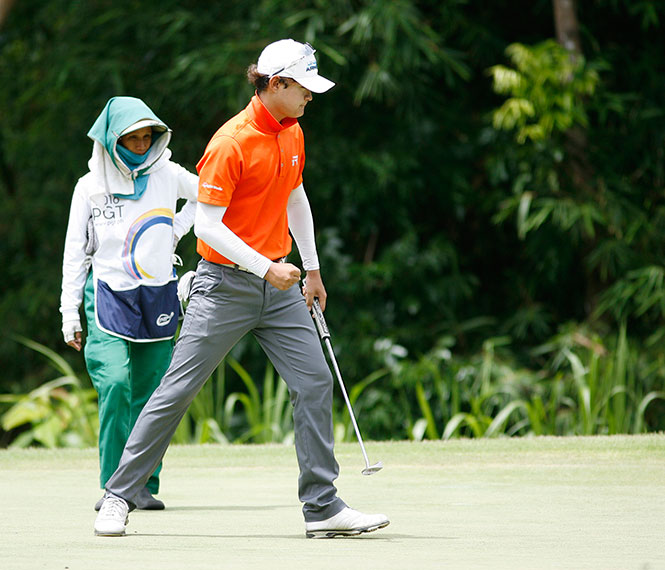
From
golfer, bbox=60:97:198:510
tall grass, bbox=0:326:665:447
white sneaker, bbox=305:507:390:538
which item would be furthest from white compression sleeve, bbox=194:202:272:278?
tall grass, bbox=0:326:665:447

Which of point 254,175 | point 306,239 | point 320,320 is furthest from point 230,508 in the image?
point 254,175

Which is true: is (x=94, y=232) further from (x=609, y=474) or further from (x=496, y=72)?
(x=496, y=72)

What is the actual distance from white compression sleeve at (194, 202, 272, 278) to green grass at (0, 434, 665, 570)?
0.97m

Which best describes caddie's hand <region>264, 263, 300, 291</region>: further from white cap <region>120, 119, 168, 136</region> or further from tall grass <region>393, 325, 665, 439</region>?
tall grass <region>393, 325, 665, 439</region>

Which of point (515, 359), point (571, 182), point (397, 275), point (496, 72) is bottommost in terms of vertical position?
point (515, 359)

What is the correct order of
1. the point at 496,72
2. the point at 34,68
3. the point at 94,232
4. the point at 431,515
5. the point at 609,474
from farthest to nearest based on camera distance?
the point at 34,68 → the point at 496,72 → the point at 609,474 → the point at 94,232 → the point at 431,515

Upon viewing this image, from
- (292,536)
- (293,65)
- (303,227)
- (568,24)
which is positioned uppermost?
(568,24)

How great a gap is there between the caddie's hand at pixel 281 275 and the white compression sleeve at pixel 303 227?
43cm

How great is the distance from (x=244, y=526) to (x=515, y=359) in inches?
284

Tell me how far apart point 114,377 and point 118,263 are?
1.67ft

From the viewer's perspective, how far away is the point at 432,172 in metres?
11.9

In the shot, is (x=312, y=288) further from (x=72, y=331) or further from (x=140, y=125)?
(x=72, y=331)

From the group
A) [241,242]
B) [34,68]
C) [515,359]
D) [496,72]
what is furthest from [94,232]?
[34,68]

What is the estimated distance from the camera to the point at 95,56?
12062mm
